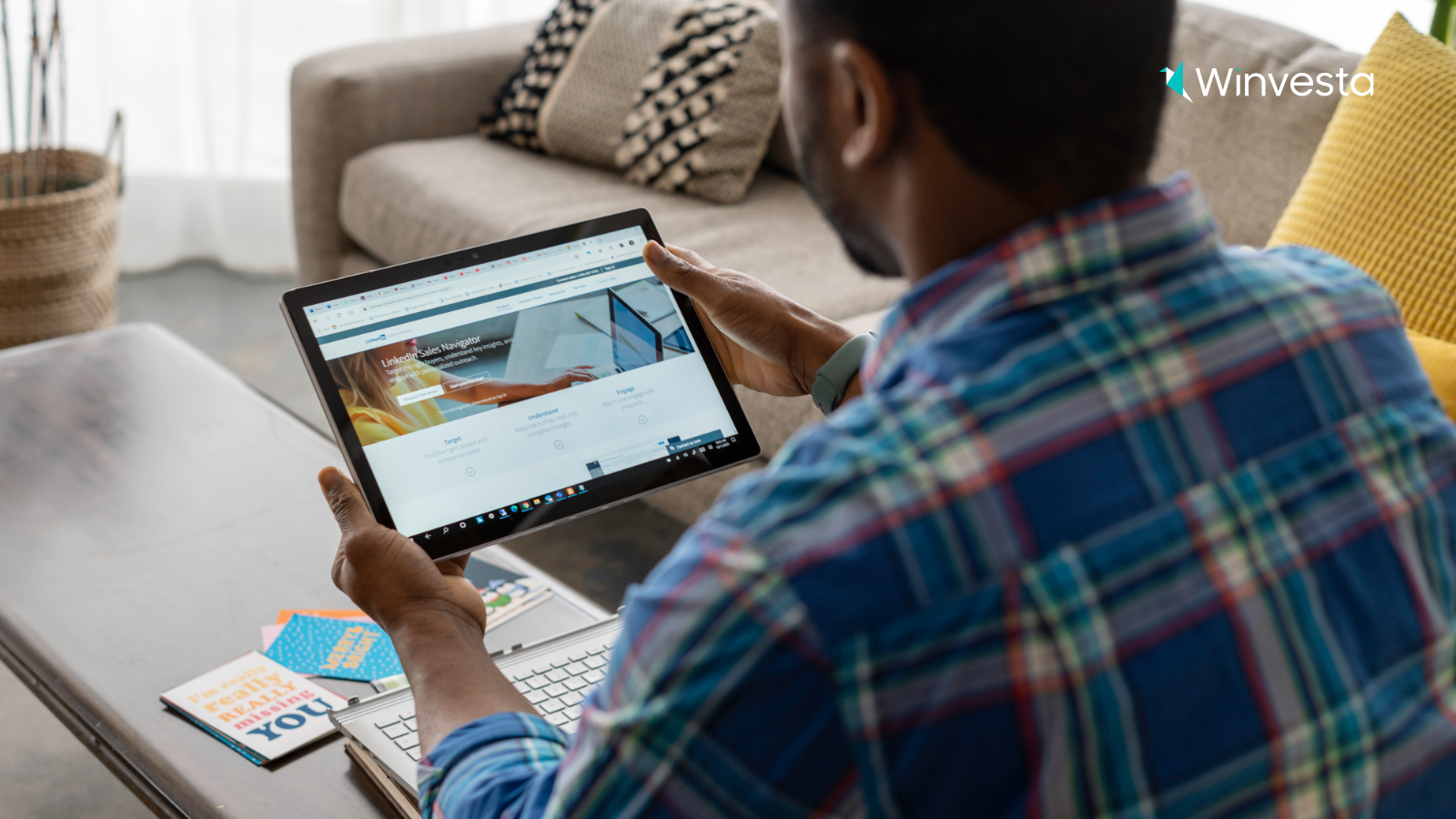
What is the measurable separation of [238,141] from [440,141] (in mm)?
919

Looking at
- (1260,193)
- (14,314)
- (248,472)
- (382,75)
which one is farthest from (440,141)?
(1260,193)

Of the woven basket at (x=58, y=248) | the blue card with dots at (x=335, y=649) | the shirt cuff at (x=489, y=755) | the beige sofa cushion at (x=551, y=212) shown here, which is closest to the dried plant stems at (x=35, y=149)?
the woven basket at (x=58, y=248)

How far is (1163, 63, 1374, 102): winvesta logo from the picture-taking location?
5.74 feet

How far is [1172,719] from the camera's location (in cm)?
50

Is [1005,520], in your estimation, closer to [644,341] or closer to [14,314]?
[644,341]

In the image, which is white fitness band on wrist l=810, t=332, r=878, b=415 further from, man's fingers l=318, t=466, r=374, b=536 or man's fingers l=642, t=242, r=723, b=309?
man's fingers l=318, t=466, r=374, b=536

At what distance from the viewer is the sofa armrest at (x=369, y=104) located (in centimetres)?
249

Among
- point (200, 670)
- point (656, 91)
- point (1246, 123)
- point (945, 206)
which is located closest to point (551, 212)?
point (656, 91)

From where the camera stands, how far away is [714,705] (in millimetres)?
500

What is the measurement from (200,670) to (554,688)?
33cm

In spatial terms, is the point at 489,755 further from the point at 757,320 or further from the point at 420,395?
the point at 757,320

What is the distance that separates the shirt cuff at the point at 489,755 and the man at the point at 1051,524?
0.13 m

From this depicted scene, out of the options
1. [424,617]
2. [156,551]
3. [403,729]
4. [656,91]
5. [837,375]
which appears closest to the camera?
[424,617]

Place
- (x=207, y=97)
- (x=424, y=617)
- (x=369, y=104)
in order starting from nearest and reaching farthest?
(x=424, y=617)
(x=369, y=104)
(x=207, y=97)
